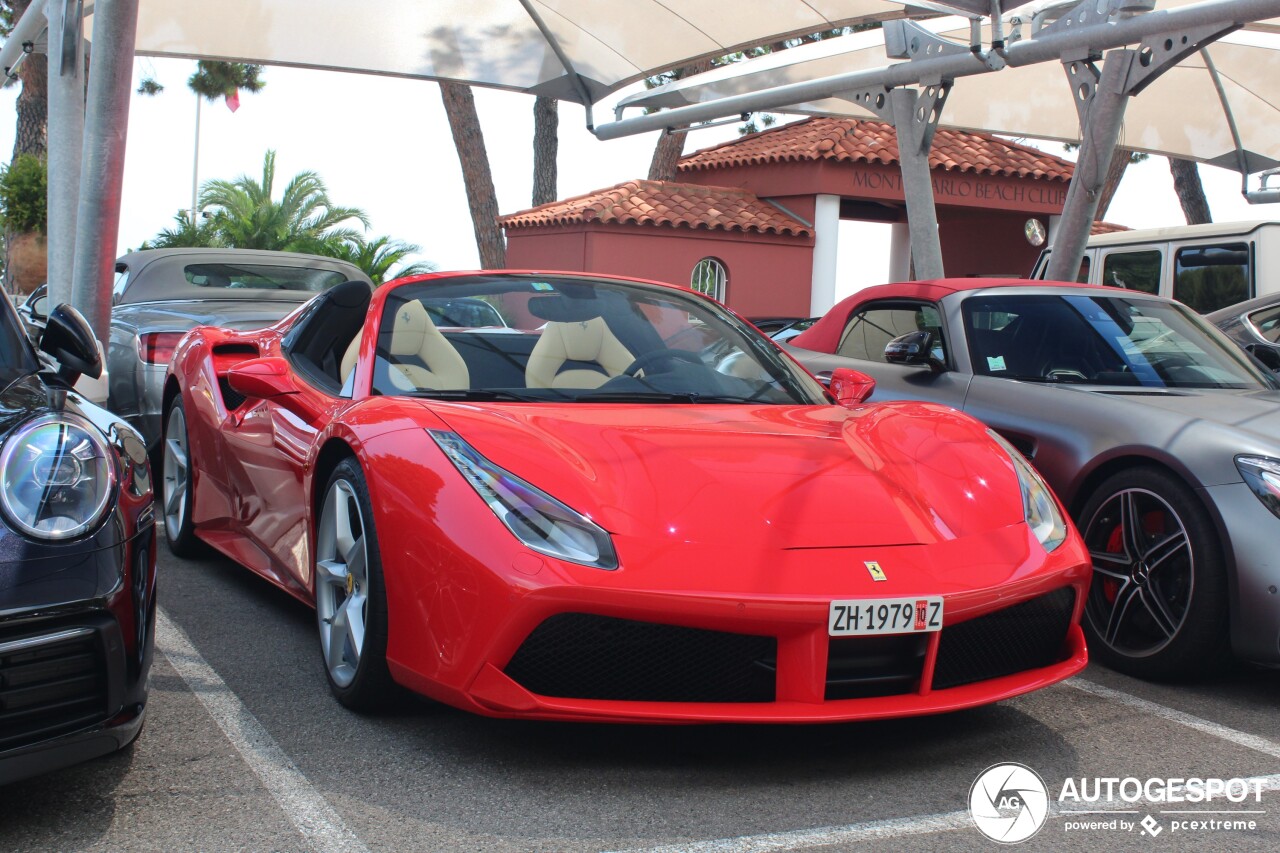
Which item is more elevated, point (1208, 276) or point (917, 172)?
point (917, 172)

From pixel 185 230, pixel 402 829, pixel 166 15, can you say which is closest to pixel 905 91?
pixel 166 15

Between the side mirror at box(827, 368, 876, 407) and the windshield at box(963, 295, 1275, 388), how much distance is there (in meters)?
1.15

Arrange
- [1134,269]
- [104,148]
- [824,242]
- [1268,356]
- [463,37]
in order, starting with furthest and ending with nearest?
[824,242]
[463,37]
[1134,269]
[104,148]
[1268,356]

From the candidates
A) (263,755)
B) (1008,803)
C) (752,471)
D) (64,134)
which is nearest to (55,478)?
(263,755)

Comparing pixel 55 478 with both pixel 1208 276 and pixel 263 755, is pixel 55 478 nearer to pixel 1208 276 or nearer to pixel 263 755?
pixel 263 755

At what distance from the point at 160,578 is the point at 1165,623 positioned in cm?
374

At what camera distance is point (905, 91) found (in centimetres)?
1115

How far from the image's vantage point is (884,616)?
2.96 meters

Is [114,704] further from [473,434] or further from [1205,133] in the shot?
[1205,133]

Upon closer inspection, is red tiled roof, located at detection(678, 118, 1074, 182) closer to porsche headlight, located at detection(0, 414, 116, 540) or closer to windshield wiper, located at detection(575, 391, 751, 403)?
windshield wiper, located at detection(575, 391, 751, 403)

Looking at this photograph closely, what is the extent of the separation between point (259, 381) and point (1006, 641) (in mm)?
2328

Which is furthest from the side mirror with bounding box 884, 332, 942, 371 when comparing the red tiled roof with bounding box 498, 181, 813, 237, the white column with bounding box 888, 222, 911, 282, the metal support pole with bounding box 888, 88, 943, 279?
the white column with bounding box 888, 222, 911, 282

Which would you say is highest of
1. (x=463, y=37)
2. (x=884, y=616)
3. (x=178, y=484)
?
(x=463, y=37)

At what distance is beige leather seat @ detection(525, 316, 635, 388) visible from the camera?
408 centimetres
